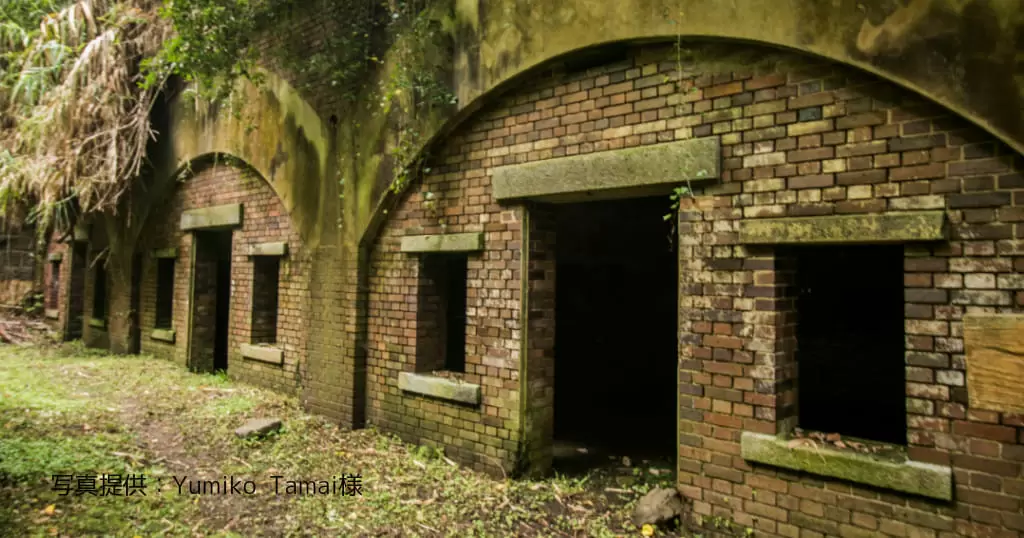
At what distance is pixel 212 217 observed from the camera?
9.02 metres

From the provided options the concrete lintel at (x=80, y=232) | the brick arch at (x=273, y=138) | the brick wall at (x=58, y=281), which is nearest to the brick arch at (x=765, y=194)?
the brick arch at (x=273, y=138)

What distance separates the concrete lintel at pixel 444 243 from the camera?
5.37 metres

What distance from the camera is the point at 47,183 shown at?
9.31 m

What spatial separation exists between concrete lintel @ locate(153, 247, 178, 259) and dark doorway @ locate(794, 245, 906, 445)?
9371mm

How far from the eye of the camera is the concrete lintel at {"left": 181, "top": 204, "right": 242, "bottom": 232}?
28.0 ft

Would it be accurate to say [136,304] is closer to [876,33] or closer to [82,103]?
[82,103]

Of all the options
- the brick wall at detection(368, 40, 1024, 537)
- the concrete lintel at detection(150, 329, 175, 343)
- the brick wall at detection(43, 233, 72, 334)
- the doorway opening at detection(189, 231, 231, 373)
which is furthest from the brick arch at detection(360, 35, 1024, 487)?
the brick wall at detection(43, 233, 72, 334)

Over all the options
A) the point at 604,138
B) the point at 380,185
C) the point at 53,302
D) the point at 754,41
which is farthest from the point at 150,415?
the point at 53,302

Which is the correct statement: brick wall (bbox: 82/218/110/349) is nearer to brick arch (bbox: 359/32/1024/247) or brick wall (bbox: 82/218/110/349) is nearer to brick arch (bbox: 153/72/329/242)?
brick arch (bbox: 153/72/329/242)

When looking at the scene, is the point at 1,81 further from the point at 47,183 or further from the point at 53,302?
the point at 53,302

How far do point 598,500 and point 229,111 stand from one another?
7103mm

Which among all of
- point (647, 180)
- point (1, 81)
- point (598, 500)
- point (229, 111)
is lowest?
point (598, 500)

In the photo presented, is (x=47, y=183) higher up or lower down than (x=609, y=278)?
higher up

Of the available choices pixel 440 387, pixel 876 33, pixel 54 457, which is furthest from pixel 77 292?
pixel 876 33
